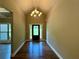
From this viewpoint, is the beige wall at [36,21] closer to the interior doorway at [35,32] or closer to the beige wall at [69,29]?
the interior doorway at [35,32]

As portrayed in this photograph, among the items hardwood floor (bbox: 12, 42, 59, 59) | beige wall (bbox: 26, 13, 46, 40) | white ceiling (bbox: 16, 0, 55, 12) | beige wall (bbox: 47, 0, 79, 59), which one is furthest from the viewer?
beige wall (bbox: 26, 13, 46, 40)

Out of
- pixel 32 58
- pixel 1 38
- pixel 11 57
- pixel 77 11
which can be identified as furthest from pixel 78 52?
pixel 1 38

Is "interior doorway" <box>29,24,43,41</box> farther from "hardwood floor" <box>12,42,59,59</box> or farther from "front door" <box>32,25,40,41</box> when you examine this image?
"hardwood floor" <box>12,42,59,59</box>

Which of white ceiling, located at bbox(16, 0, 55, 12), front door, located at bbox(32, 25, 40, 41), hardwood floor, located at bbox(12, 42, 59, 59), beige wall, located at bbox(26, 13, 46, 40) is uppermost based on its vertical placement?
white ceiling, located at bbox(16, 0, 55, 12)

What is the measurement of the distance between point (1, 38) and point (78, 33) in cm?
1002

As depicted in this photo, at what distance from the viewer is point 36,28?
1511 centimetres

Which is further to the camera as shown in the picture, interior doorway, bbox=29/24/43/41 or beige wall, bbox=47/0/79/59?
interior doorway, bbox=29/24/43/41

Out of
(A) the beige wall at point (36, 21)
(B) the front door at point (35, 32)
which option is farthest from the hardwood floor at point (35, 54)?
(B) the front door at point (35, 32)

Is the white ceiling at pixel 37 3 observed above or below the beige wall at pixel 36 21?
above

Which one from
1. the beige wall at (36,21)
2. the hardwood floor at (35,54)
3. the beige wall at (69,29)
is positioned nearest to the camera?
the beige wall at (69,29)

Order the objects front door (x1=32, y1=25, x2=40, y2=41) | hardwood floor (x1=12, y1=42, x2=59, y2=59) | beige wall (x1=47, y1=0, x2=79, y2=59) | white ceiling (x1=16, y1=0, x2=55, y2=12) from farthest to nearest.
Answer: front door (x1=32, y1=25, x2=40, y2=41) → white ceiling (x1=16, y1=0, x2=55, y2=12) → hardwood floor (x1=12, y1=42, x2=59, y2=59) → beige wall (x1=47, y1=0, x2=79, y2=59)

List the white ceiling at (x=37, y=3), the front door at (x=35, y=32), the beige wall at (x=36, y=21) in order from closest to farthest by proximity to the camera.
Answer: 1. the white ceiling at (x=37, y=3)
2. the beige wall at (x=36, y=21)
3. the front door at (x=35, y=32)

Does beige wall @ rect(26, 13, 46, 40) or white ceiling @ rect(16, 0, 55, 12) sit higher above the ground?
white ceiling @ rect(16, 0, 55, 12)

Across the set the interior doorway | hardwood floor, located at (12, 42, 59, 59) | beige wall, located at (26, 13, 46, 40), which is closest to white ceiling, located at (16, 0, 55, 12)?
hardwood floor, located at (12, 42, 59, 59)
